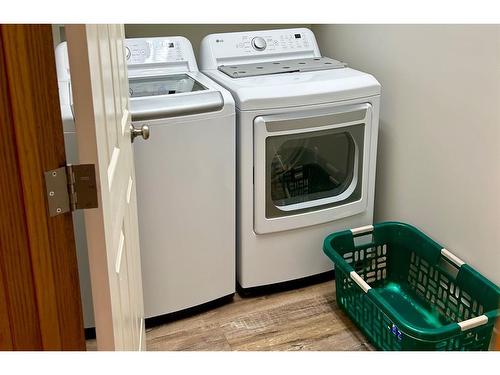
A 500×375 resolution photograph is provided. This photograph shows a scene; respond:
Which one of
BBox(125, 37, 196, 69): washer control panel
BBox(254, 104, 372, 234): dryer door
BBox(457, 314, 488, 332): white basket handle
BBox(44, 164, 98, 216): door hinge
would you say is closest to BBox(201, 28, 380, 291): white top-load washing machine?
BBox(254, 104, 372, 234): dryer door

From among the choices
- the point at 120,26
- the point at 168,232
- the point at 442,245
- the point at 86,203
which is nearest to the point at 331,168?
the point at 442,245

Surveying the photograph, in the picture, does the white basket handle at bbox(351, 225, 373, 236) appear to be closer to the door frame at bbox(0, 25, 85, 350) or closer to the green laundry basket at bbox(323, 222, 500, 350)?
the green laundry basket at bbox(323, 222, 500, 350)

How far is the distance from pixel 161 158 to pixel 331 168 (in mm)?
821

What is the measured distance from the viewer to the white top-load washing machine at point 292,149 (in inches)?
90.0

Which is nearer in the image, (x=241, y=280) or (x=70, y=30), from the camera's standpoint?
(x=70, y=30)

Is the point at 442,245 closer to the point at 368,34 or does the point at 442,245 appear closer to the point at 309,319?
the point at 309,319

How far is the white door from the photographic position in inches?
37.0

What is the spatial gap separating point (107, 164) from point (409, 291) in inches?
71.2

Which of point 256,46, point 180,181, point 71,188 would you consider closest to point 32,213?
point 71,188

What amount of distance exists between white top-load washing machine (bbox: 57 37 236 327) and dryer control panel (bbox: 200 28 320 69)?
18 centimetres

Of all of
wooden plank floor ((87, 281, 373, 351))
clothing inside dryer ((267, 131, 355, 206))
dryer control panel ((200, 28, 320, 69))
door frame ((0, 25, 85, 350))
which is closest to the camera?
door frame ((0, 25, 85, 350))

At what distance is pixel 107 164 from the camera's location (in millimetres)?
1114

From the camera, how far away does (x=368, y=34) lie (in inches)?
104

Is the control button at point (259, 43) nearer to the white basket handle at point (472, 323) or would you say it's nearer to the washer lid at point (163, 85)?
the washer lid at point (163, 85)
